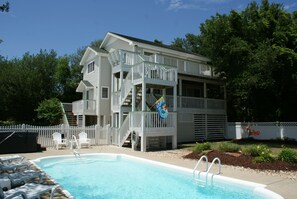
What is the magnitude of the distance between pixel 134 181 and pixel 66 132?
10.5 meters

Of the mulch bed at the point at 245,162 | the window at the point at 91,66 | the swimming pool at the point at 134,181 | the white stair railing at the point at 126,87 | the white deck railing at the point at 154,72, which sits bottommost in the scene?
the swimming pool at the point at 134,181

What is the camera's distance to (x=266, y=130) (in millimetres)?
24281

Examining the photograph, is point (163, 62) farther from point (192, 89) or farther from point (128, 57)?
point (192, 89)

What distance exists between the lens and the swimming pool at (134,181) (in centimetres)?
838

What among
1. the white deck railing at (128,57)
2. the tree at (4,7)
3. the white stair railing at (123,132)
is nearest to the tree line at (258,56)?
the white deck railing at (128,57)

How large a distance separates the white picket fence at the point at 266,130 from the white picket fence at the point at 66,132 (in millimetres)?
13026

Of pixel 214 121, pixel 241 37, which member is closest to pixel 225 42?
pixel 241 37

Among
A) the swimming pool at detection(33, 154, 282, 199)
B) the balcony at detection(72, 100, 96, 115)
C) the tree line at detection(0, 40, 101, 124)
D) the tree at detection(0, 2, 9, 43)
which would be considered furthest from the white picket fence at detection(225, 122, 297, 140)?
the tree at detection(0, 2, 9, 43)

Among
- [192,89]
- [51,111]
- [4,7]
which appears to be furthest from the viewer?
[51,111]

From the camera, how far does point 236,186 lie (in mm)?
8633

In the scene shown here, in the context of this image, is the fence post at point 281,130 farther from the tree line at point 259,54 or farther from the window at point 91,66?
the window at point 91,66

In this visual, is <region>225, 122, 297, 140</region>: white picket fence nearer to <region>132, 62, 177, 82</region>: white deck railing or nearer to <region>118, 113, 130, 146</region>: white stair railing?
<region>132, 62, 177, 82</region>: white deck railing

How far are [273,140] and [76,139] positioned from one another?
55.8 ft

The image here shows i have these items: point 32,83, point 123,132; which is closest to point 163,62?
point 123,132
